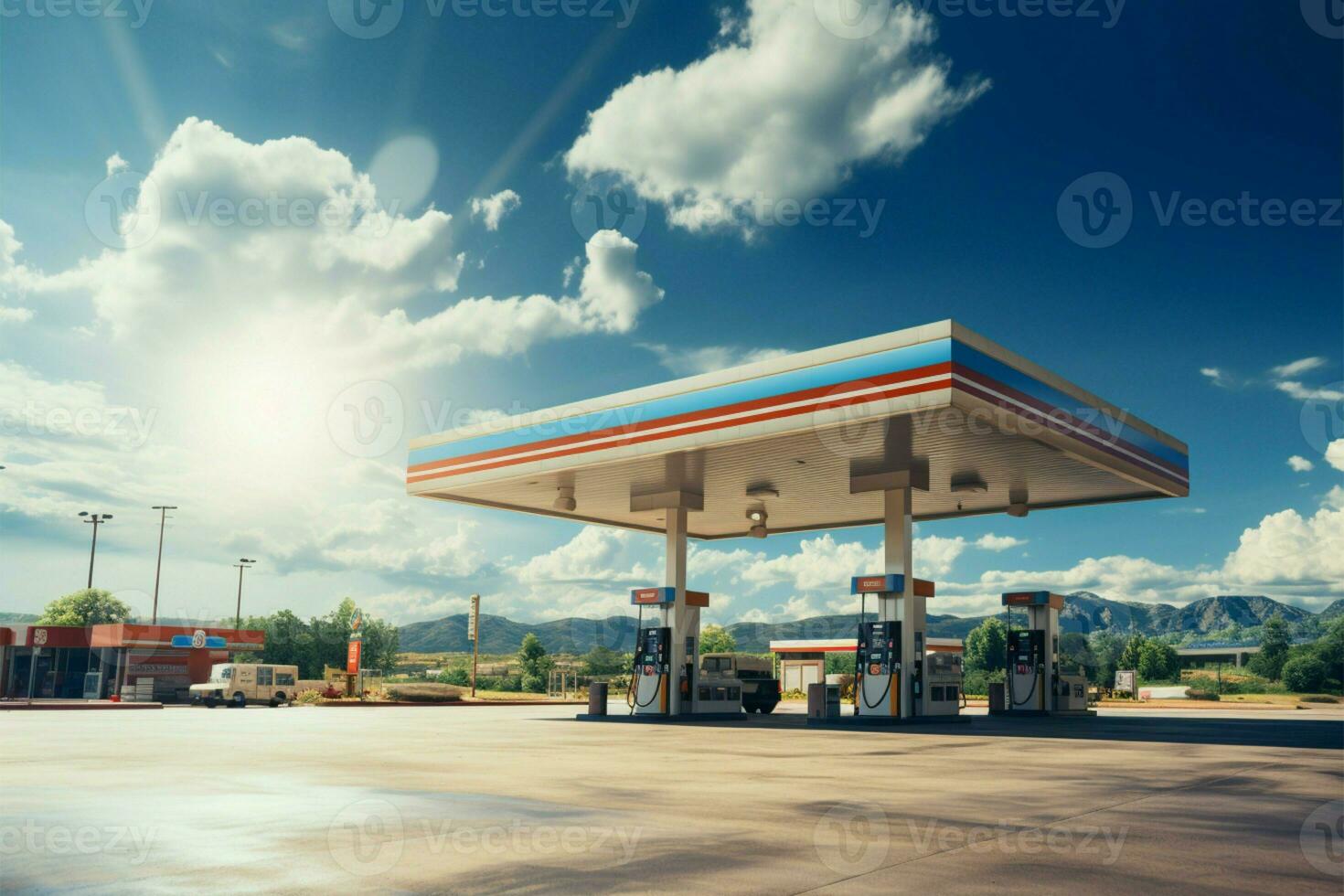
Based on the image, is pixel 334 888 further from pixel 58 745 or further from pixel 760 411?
pixel 760 411

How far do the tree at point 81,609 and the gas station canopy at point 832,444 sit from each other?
8902 centimetres

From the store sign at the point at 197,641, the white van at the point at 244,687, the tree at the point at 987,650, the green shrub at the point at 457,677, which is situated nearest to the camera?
the white van at the point at 244,687

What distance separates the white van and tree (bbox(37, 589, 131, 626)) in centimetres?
6999

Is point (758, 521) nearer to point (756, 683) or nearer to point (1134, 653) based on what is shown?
point (756, 683)

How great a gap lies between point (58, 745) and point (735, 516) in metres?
22.1

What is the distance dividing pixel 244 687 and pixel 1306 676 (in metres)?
68.6

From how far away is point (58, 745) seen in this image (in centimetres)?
1727

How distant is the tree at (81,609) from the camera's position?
104 meters

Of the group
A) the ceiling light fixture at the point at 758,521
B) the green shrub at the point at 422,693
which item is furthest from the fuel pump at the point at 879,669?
the green shrub at the point at 422,693

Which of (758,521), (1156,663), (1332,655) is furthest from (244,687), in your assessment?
(1156,663)

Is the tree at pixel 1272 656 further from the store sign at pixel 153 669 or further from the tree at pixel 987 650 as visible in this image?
the store sign at pixel 153 669

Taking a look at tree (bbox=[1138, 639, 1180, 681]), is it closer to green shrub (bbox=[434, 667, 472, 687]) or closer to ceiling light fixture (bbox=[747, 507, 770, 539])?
green shrub (bbox=[434, 667, 472, 687])

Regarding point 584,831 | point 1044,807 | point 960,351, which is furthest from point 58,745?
point 960,351

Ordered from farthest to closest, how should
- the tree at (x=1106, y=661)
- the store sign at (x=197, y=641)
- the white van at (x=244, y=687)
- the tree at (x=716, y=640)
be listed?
1. the tree at (x=716, y=640)
2. the tree at (x=1106, y=661)
3. the store sign at (x=197, y=641)
4. the white van at (x=244, y=687)
